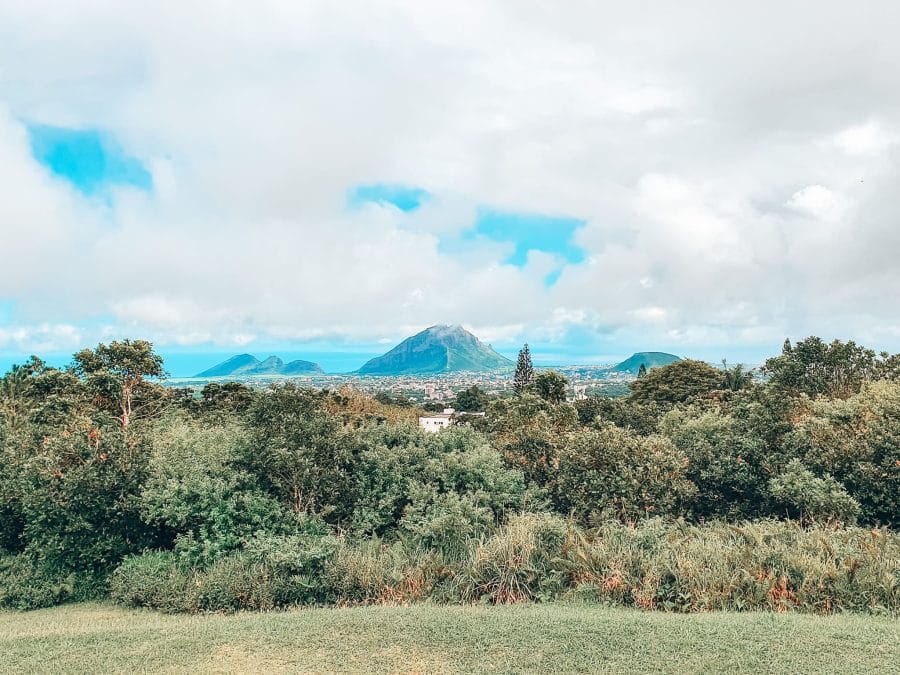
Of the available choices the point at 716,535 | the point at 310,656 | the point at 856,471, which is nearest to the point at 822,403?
the point at 856,471

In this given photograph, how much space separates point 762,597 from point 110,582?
10452mm

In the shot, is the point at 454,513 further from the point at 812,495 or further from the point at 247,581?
the point at 812,495

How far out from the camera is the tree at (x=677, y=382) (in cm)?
4725

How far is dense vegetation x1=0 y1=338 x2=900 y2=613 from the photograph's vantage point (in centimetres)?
753

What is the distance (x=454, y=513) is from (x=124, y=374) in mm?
18770

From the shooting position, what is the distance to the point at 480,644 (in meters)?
5.69

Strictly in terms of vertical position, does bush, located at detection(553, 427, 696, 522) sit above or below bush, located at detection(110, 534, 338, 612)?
above

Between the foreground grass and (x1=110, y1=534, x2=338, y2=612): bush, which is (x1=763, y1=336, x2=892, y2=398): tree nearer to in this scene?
the foreground grass

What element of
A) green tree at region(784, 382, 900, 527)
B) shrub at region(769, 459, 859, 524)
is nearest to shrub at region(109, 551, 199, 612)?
shrub at region(769, 459, 859, 524)

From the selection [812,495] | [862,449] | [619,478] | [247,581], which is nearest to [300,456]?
[247,581]

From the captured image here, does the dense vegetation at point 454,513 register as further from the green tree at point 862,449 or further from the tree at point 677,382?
the tree at point 677,382

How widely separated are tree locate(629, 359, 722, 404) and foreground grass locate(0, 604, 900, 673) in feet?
141

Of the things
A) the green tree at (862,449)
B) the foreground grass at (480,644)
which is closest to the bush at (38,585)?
the foreground grass at (480,644)

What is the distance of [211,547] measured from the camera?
30.9ft
